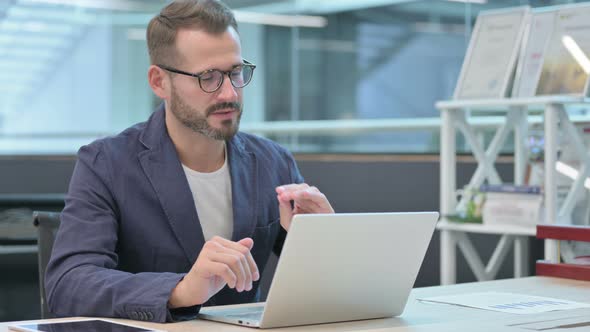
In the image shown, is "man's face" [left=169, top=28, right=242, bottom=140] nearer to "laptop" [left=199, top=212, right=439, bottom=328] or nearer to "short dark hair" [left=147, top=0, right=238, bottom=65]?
"short dark hair" [left=147, top=0, right=238, bottom=65]

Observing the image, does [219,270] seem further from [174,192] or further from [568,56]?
[568,56]

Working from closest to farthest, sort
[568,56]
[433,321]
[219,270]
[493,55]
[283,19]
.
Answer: [219,270] → [433,321] → [568,56] → [493,55] → [283,19]

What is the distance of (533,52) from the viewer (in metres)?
3.68

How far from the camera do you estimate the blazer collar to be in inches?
80.1

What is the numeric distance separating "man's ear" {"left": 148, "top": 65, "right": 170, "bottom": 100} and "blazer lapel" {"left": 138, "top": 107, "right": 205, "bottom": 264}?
0.13 meters

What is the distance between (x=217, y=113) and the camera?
203 cm

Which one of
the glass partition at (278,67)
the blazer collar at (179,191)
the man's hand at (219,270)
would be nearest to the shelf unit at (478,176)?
the glass partition at (278,67)

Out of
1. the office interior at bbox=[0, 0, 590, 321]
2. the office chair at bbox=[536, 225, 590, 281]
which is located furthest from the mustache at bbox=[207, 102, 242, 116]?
the office interior at bbox=[0, 0, 590, 321]

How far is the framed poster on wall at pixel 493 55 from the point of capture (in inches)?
146

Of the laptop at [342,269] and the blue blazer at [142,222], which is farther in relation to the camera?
the blue blazer at [142,222]

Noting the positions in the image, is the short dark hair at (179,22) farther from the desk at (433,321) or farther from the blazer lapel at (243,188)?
the desk at (433,321)

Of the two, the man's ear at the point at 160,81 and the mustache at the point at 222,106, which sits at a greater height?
the man's ear at the point at 160,81


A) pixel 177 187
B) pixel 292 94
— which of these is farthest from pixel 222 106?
pixel 292 94

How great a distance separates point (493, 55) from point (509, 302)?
2.09m
